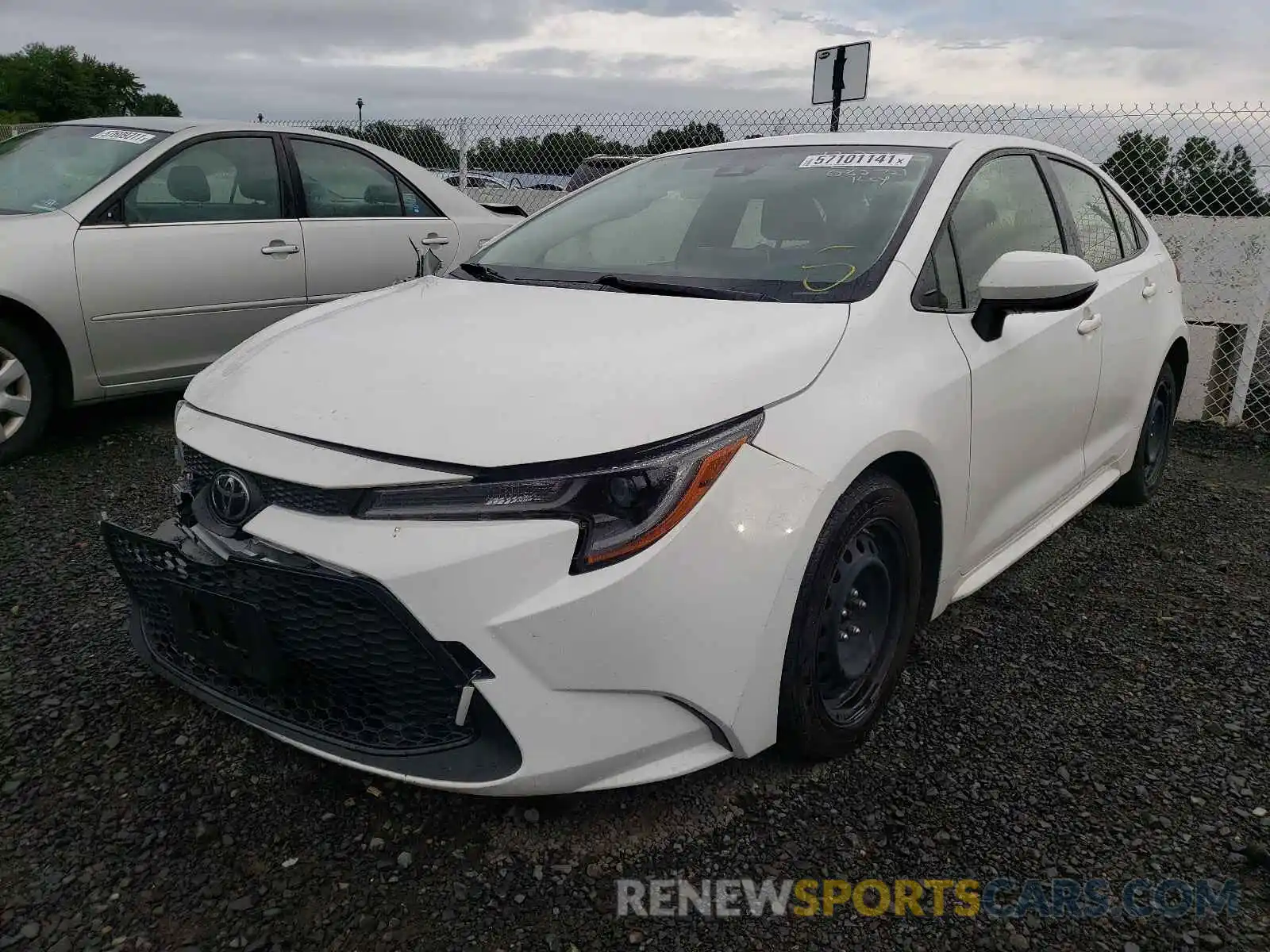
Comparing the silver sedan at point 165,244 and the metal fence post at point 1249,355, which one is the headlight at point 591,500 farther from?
the metal fence post at point 1249,355

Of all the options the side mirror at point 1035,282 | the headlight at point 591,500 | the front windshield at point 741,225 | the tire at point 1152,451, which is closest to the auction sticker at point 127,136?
the front windshield at point 741,225

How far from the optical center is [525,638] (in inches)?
66.8

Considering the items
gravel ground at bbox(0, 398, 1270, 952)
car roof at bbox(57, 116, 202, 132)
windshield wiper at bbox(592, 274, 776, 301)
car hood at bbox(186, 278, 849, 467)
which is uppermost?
car roof at bbox(57, 116, 202, 132)

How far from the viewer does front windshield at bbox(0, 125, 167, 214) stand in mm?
4445

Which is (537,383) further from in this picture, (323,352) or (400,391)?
(323,352)

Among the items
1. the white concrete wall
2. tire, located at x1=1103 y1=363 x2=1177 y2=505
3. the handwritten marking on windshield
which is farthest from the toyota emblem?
the white concrete wall

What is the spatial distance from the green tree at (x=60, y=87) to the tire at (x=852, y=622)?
73877 mm

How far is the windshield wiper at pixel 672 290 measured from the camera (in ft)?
7.74

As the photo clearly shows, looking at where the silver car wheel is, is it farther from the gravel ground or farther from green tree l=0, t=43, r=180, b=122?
green tree l=0, t=43, r=180, b=122

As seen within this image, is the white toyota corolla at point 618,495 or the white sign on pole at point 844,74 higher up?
the white sign on pole at point 844,74

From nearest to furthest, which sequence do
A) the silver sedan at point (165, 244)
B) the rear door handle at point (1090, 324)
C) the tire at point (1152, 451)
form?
the rear door handle at point (1090, 324), the tire at point (1152, 451), the silver sedan at point (165, 244)

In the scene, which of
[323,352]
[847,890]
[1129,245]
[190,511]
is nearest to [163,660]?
[190,511]

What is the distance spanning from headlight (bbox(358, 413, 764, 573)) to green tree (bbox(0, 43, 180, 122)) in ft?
242

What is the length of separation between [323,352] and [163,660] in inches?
31.3
